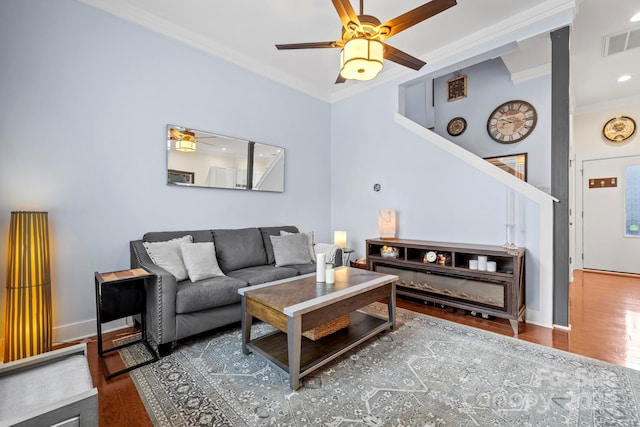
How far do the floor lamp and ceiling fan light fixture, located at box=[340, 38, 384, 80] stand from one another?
2.59 meters

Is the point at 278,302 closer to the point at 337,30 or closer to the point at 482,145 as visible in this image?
the point at 337,30

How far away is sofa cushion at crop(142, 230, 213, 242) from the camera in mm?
2875

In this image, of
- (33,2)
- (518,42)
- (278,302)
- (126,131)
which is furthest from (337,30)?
(278,302)

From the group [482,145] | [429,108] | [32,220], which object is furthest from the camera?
[429,108]

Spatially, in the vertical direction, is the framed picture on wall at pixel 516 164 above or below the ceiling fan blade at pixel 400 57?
below

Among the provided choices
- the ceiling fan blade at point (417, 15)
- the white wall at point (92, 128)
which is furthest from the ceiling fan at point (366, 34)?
the white wall at point (92, 128)

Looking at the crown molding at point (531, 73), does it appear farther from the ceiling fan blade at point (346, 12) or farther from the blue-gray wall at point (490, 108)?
the ceiling fan blade at point (346, 12)

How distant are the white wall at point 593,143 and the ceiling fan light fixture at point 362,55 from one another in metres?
5.52

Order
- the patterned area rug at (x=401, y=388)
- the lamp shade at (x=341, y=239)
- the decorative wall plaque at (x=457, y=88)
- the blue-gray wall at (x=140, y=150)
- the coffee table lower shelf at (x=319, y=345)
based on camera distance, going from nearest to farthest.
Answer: the patterned area rug at (x=401, y=388) < the coffee table lower shelf at (x=319, y=345) < the blue-gray wall at (x=140, y=150) < the lamp shade at (x=341, y=239) < the decorative wall plaque at (x=457, y=88)

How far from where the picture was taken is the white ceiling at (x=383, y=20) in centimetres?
279

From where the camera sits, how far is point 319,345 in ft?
7.19

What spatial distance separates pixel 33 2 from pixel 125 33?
639 mm

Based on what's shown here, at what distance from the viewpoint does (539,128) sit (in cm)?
410

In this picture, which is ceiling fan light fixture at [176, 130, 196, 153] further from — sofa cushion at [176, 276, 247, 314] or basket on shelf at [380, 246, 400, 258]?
basket on shelf at [380, 246, 400, 258]
